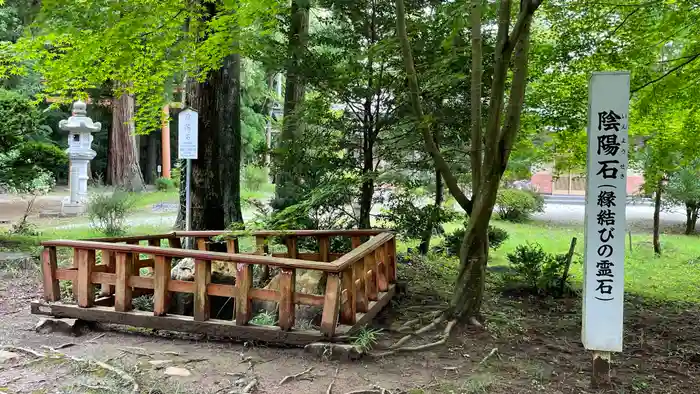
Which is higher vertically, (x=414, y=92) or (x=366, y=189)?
(x=414, y=92)

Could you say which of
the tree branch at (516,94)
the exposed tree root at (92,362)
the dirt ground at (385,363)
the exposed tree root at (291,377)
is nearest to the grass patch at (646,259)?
the dirt ground at (385,363)

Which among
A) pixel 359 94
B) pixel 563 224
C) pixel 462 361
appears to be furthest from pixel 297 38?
pixel 563 224

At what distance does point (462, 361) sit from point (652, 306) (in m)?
3.84

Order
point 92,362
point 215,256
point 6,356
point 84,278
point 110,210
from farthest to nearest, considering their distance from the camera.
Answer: point 110,210
point 84,278
point 215,256
point 6,356
point 92,362

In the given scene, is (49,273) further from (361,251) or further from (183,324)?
(361,251)

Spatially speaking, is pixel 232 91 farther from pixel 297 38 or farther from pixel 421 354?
pixel 421 354

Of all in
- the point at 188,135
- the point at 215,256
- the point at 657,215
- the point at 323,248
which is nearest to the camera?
the point at 215,256

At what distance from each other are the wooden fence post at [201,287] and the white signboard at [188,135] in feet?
7.39

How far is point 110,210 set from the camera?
404 inches

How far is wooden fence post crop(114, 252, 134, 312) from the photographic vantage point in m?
4.57

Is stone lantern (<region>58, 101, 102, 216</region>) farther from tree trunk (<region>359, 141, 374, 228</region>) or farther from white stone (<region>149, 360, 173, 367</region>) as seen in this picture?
white stone (<region>149, 360, 173, 367</region>)

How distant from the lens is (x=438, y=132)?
700cm

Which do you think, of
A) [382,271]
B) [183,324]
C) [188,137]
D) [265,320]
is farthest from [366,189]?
[183,324]

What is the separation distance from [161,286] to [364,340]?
180 cm
